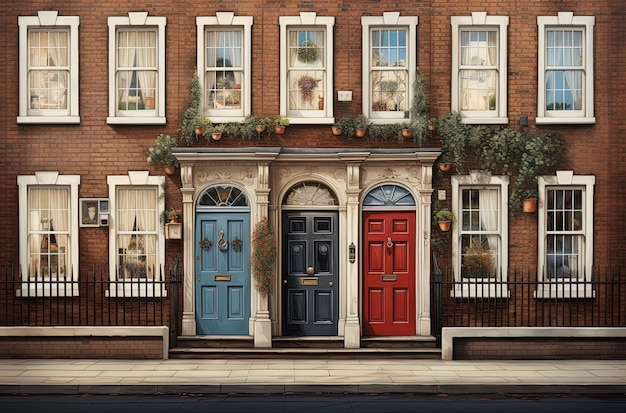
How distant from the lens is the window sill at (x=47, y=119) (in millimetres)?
16094

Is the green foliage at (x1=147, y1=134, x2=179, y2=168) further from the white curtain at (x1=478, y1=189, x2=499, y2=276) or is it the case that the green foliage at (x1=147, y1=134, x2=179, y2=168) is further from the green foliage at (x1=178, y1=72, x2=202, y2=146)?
the white curtain at (x1=478, y1=189, x2=499, y2=276)

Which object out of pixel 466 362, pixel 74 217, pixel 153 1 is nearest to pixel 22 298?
pixel 74 217

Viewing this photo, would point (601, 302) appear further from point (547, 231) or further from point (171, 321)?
point (171, 321)

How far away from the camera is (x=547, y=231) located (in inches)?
642

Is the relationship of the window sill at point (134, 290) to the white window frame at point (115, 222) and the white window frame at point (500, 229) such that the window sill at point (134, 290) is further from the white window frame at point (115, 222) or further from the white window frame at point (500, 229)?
the white window frame at point (500, 229)

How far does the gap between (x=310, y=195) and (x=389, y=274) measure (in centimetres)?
227

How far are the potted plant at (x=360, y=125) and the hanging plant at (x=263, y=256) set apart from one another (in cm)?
256

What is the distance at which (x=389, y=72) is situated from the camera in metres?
16.3

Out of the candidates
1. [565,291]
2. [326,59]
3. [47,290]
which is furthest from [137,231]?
[565,291]

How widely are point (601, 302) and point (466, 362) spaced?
356 cm

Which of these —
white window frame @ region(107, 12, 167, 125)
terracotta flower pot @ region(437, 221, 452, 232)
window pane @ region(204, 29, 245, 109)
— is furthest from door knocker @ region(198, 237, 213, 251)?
terracotta flower pot @ region(437, 221, 452, 232)

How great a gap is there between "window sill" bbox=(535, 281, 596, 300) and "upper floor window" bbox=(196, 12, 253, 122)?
6.91m

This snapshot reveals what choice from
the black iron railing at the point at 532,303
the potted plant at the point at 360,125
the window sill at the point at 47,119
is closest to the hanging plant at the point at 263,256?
the potted plant at the point at 360,125

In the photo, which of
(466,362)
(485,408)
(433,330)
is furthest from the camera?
(433,330)
